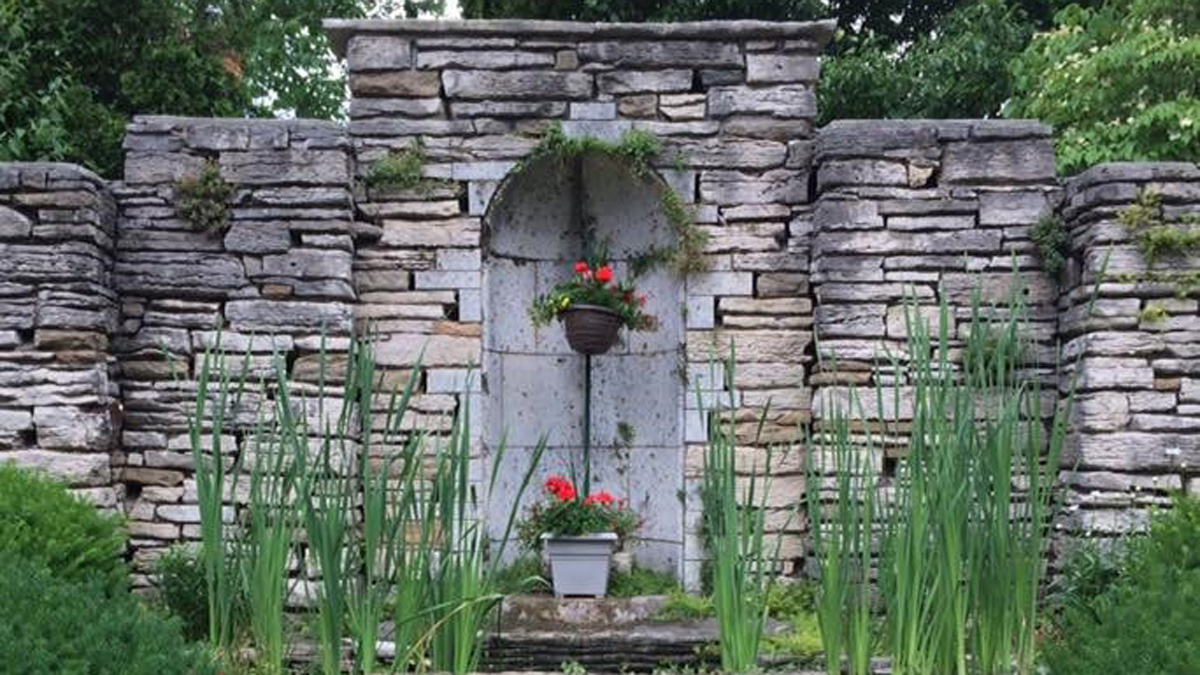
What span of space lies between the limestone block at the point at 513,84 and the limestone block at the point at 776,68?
2.37 feet

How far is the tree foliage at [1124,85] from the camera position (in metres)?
7.37

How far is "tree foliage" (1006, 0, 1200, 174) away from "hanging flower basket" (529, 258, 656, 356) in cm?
283

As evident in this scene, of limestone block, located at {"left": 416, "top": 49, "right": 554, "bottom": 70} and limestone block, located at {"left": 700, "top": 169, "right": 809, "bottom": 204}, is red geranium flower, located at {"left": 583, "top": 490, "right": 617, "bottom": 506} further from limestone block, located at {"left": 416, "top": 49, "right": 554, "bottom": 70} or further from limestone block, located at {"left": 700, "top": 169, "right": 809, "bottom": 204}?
limestone block, located at {"left": 416, "top": 49, "right": 554, "bottom": 70}

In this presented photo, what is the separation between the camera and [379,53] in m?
5.96

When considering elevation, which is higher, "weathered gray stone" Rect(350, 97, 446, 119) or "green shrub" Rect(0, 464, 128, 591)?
"weathered gray stone" Rect(350, 97, 446, 119)

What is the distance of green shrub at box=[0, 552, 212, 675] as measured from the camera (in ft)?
9.98

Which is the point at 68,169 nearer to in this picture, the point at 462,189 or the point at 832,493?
the point at 462,189

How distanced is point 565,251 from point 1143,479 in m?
2.78

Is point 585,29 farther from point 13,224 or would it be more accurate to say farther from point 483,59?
point 13,224

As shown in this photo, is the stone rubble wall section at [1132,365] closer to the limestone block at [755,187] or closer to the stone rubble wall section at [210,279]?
the limestone block at [755,187]

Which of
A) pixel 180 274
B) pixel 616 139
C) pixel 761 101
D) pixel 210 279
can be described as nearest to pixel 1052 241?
pixel 761 101

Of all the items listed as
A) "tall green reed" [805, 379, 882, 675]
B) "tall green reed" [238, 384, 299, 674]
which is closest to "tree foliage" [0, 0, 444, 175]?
"tall green reed" [238, 384, 299, 674]

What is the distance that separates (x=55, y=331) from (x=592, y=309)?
2174 mm

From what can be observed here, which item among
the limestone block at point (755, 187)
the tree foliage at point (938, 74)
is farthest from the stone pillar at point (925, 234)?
the tree foliage at point (938, 74)
